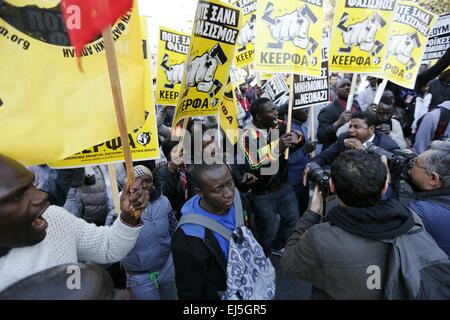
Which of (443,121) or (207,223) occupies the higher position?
(443,121)

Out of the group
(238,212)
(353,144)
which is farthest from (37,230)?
(353,144)

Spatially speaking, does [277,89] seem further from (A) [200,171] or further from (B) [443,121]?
(A) [200,171]

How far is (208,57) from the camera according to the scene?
8.52ft

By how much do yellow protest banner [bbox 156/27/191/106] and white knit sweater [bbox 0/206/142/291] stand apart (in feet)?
8.10

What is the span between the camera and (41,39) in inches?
61.1

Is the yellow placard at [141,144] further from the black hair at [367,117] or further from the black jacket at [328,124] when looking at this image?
the black jacket at [328,124]

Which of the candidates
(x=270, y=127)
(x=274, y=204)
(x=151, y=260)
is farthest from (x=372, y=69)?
(x=151, y=260)

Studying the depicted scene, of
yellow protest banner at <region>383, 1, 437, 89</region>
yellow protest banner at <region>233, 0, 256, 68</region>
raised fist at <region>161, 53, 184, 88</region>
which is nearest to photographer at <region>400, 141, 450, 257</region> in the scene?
yellow protest banner at <region>383, 1, 437, 89</region>

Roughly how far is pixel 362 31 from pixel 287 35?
0.98 metres

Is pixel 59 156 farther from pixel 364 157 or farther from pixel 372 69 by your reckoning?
pixel 372 69

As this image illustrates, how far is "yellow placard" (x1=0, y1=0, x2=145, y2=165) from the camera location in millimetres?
1498

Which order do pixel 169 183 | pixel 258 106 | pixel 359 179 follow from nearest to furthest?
pixel 359 179
pixel 169 183
pixel 258 106

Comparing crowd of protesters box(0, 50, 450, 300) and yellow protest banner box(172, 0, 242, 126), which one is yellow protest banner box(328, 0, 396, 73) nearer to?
crowd of protesters box(0, 50, 450, 300)
